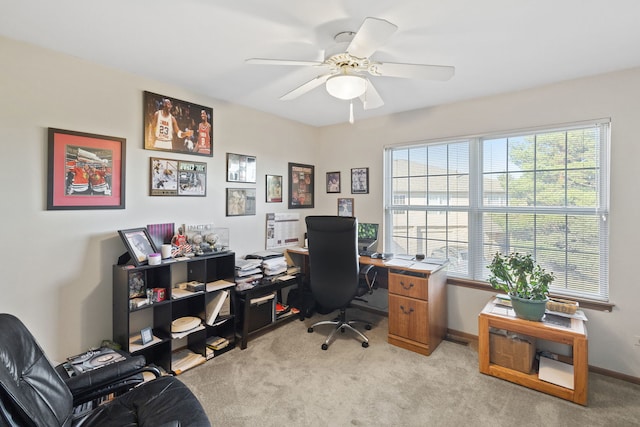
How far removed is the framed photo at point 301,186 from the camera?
3.92 m

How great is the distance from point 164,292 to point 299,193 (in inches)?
82.1

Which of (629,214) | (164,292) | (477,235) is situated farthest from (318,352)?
(629,214)

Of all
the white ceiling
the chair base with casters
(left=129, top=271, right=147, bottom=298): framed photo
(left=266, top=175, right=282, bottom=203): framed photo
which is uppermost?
the white ceiling

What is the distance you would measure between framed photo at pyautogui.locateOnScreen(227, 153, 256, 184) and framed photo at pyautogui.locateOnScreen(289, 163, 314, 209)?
0.63m

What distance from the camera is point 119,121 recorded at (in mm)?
2383

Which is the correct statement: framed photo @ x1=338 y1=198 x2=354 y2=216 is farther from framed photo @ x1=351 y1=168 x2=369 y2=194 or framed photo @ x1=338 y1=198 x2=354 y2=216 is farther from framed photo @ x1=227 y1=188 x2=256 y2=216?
framed photo @ x1=227 y1=188 x2=256 y2=216

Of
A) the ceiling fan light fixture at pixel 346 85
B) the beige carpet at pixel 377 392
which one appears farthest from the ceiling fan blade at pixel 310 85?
the beige carpet at pixel 377 392

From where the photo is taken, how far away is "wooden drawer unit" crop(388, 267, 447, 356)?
2.73 m

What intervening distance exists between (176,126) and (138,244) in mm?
1085

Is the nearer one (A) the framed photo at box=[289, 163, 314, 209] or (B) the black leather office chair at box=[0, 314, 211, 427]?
(B) the black leather office chair at box=[0, 314, 211, 427]

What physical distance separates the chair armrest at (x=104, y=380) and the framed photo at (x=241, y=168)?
1906 mm

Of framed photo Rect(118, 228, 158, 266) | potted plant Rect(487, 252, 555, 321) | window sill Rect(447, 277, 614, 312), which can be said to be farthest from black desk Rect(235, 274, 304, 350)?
potted plant Rect(487, 252, 555, 321)

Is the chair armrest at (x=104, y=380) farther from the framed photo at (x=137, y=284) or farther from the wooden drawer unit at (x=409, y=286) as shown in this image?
the wooden drawer unit at (x=409, y=286)

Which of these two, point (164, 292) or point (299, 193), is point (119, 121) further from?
point (299, 193)
